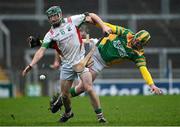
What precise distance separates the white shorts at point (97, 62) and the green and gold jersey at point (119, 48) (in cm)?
7

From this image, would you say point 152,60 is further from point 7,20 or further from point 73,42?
point 73,42

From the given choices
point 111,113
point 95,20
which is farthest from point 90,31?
point 95,20

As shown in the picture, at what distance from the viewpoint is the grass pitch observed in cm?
1560

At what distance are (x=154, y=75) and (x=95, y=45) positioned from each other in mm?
15633

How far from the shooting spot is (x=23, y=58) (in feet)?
116

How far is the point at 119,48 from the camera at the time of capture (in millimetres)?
16734

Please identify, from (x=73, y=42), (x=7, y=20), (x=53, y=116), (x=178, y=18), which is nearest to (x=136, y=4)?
(x=178, y=18)

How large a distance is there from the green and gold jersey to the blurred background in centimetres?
1470

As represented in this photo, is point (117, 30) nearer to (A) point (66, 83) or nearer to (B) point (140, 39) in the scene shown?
(B) point (140, 39)

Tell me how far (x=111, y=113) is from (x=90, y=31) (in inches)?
653

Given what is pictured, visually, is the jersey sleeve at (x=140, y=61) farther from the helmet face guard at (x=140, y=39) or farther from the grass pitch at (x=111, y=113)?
the grass pitch at (x=111, y=113)

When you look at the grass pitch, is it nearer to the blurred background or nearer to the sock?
the sock

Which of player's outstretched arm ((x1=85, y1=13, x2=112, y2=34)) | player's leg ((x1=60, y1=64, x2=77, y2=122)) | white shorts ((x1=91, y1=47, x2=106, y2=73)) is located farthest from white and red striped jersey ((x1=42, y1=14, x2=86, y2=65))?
white shorts ((x1=91, y1=47, x2=106, y2=73))

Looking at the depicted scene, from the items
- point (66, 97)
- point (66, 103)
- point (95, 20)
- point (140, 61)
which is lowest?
point (66, 103)
